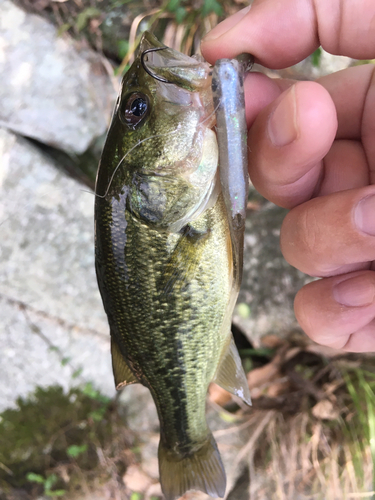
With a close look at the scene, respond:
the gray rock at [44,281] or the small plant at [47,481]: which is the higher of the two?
the gray rock at [44,281]

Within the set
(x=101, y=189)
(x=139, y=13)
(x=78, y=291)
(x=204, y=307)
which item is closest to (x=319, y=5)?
(x=101, y=189)

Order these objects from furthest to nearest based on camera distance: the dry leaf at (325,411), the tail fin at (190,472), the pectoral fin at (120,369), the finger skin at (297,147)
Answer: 1. the dry leaf at (325,411)
2. the tail fin at (190,472)
3. the pectoral fin at (120,369)
4. the finger skin at (297,147)

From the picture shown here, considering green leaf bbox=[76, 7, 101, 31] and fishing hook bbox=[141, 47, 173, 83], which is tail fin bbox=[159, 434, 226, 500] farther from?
green leaf bbox=[76, 7, 101, 31]

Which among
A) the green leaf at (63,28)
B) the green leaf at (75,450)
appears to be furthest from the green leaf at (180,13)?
the green leaf at (75,450)

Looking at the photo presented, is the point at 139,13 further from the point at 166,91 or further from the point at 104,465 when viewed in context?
the point at 104,465

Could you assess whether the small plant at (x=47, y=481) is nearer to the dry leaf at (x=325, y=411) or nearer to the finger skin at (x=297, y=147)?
the dry leaf at (x=325, y=411)

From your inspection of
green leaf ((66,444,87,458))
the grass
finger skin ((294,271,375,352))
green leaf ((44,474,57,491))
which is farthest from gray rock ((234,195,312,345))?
green leaf ((44,474,57,491))
